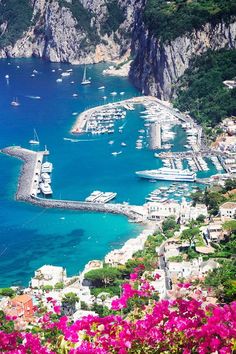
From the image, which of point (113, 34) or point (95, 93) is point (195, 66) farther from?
point (113, 34)

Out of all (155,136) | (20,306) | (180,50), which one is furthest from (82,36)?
(20,306)

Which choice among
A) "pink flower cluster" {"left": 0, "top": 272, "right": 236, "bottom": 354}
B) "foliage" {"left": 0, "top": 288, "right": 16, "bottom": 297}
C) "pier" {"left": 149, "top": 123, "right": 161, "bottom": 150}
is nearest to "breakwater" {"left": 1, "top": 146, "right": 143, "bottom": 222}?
"pier" {"left": 149, "top": 123, "right": 161, "bottom": 150}

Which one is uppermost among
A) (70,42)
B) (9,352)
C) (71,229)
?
(9,352)

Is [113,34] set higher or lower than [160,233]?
lower

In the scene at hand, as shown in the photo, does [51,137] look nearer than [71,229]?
No

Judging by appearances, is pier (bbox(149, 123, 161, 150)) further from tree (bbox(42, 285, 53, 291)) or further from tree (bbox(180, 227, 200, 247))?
tree (bbox(42, 285, 53, 291))

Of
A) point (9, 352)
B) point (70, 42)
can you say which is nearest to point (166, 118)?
point (70, 42)

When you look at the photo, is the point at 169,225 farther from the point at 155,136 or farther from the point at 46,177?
the point at 155,136
